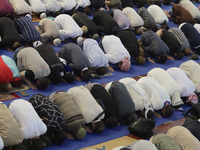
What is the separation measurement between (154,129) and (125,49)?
71.9 inches

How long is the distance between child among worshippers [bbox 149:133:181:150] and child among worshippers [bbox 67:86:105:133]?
0.79 metres

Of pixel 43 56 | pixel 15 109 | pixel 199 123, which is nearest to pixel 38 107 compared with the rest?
pixel 15 109

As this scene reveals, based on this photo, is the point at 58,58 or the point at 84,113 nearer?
the point at 84,113

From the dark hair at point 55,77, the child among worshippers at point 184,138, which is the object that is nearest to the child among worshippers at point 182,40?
the dark hair at point 55,77

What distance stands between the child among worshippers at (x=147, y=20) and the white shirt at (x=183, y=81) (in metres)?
2.18

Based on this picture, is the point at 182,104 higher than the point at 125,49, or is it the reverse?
the point at 125,49

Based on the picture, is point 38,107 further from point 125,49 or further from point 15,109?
point 125,49

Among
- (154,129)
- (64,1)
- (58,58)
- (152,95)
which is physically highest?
(64,1)

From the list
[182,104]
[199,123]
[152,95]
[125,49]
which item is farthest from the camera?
[125,49]

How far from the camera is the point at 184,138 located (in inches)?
199

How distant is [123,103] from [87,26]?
2.41 meters

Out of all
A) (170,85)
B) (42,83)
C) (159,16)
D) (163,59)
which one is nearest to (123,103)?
(170,85)

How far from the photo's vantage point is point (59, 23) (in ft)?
24.0

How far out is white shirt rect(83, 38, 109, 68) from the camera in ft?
21.6
